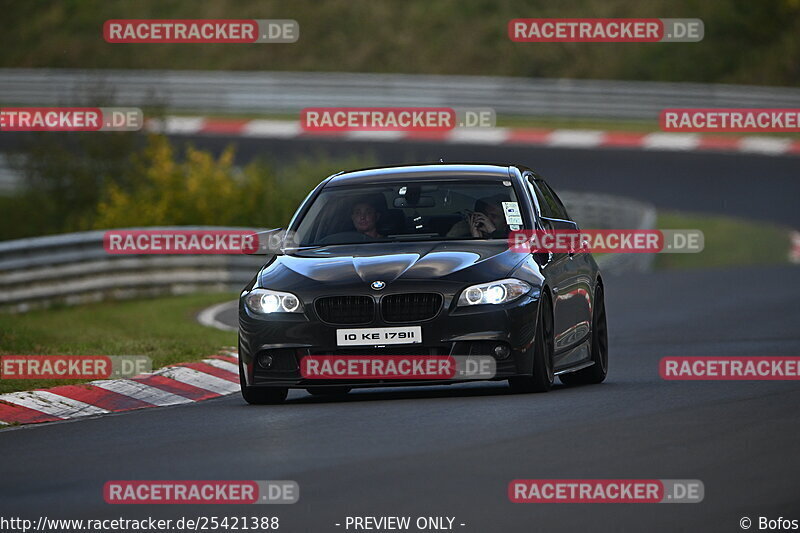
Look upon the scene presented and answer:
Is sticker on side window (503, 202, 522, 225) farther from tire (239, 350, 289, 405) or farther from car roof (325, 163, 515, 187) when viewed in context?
tire (239, 350, 289, 405)

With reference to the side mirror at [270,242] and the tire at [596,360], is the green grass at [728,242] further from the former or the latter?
the side mirror at [270,242]

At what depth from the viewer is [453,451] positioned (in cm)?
908

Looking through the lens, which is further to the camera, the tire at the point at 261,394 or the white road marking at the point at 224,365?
the white road marking at the point at 224,365

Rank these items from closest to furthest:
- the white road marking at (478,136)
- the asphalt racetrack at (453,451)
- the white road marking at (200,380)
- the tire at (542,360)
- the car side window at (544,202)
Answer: the asphalt racetrack at (453,451) < the tire at (542,360) < the car side window at (544,202) < the white road marking at (200,380) < the white road marking at (478,136)

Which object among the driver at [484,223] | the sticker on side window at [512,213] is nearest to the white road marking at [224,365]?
the driver at [484,223]

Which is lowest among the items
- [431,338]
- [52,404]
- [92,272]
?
[52,404]

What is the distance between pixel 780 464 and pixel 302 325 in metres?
3.88

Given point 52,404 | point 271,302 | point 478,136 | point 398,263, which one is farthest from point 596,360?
point 478,136

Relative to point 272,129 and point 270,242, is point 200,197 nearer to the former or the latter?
point 272,129

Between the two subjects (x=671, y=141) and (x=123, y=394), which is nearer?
(x=123, y=394)

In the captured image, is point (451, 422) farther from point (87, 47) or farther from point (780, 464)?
point (87, 47)

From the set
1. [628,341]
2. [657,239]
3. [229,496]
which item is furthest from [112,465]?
[657,239]

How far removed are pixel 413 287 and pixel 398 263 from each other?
1.00 ft

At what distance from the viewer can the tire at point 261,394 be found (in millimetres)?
11959
